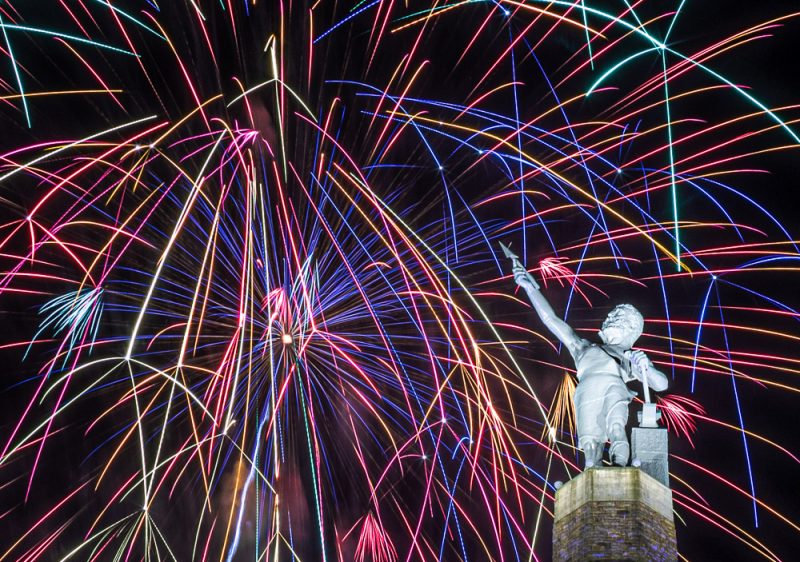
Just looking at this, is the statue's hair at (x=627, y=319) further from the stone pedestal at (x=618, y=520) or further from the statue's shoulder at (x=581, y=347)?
the stone pedestal at (x=618, y=520)

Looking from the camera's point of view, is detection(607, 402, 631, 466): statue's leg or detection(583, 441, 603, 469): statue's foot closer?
detection(607, 402, 631, 466): statue's leg

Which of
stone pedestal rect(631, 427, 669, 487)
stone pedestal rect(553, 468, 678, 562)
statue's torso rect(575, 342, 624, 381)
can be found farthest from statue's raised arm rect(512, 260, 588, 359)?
stone pedestal rect(553, 468, 678, 562)

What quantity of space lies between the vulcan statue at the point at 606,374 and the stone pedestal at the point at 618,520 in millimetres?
472

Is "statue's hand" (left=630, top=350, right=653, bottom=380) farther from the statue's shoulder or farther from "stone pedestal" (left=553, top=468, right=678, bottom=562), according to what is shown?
"stone pedestal" (left=553, top=468, right=678, bottom=562)

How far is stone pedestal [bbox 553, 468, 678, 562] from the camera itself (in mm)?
18406

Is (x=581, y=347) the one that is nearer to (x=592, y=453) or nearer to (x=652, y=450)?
(x=592, y=453)

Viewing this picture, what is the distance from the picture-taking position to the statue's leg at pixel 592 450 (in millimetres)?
19484

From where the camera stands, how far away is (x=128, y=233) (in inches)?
971

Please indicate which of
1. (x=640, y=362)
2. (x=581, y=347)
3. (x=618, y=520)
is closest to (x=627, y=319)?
(x=581, y=347)

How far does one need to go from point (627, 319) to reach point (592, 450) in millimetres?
2615

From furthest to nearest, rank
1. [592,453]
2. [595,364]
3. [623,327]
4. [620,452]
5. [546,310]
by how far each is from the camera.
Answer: [546,310] < [623,327] < [595,364] < [592,453] < [620,452]

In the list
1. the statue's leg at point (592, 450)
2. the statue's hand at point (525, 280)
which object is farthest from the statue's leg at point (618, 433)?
the statue's hand at point (525, 280)

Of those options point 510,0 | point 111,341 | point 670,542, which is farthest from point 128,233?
point 670,542

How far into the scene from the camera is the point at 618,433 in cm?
1944
